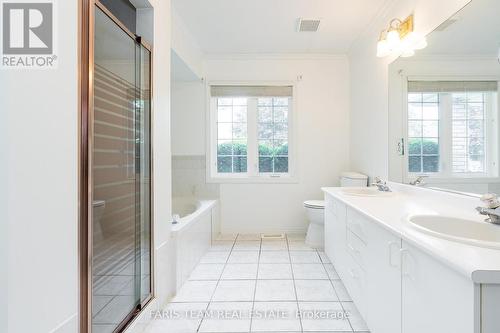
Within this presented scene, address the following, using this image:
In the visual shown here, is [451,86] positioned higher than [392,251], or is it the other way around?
Answer: [451,86]

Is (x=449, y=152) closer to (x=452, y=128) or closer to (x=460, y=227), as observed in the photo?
(x=452, y=128)

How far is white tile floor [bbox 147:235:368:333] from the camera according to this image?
1811mm

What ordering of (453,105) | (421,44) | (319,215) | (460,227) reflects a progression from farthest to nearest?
(319,215) → (421,44) → (453,105) → (460,227)

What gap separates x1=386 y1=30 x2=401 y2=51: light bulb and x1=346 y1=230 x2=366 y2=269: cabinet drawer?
1592mm

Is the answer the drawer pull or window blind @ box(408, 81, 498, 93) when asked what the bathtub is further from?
window blind @ box(408, 81, 498, 93)

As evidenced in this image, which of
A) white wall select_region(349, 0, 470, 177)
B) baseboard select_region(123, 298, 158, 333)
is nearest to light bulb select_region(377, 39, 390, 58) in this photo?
white wall select_region(349, 0, 470, 177)

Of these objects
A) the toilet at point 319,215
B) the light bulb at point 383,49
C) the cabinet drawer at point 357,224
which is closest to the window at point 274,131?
the toilet at point 319,215

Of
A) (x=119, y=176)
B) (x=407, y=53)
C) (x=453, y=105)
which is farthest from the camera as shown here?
(x=407, y=53)

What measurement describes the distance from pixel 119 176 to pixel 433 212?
183 centimetres

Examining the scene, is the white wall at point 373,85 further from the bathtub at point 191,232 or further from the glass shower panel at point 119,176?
the glass shower panel at point 119,176

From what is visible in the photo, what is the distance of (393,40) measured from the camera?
2371 millimetres

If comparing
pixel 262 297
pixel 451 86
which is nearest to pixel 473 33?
pixel 451 86

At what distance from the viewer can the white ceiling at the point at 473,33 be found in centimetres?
145

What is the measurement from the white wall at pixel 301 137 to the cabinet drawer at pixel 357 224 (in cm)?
180
